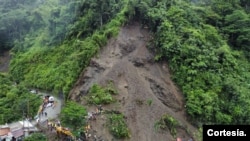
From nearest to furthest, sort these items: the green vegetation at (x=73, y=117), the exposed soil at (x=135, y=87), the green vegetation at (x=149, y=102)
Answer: the green vegetation at (x=73, y=117)
the exposed soil at (x=135, y=87)
the green vegetation at (x=149, y=102)

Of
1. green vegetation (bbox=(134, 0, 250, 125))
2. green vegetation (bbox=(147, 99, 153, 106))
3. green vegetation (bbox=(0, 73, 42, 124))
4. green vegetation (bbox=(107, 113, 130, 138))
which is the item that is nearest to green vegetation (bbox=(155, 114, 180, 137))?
green vegetation (bbox=(147, 99, 153, 106))

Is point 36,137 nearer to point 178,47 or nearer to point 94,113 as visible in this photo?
point 94,113

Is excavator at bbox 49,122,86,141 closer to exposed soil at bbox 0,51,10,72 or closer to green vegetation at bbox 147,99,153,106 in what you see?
green vegetation at bbox 147,99,153,106

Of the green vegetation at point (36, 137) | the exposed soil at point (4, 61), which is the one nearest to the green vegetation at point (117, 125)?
the green vegetation at point (36, 137)

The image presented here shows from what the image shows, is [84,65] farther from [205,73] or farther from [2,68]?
[2,68]

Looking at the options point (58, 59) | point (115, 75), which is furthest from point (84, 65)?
point (58, 59)

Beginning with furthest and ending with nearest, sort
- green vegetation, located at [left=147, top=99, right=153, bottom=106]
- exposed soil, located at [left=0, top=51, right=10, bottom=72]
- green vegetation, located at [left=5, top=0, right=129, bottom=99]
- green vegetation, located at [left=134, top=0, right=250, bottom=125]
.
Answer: exposed soil, located at [left=0, top=51, right=10, bottom=72]
green vegetation, located at [left=5, top=0, right=129, bottom=99]
green vegetation, located at [left=147, top=99, right=153, bottom=106]
green vegetation, located at [left=134, top=0, right=250, bottom=125]

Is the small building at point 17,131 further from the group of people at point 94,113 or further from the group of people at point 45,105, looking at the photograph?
the group of people at point 94,113
